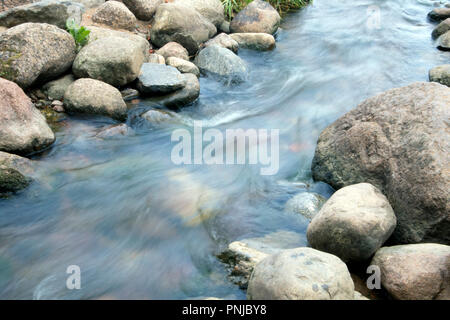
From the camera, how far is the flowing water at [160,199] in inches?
140

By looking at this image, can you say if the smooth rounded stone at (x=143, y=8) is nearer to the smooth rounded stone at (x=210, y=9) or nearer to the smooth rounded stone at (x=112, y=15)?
the smooth rounded stone at (x=112, y=15)

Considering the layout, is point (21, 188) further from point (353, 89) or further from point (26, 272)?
point (353, 89)

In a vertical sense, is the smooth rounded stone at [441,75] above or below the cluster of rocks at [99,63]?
below

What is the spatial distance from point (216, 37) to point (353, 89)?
2.96 meters

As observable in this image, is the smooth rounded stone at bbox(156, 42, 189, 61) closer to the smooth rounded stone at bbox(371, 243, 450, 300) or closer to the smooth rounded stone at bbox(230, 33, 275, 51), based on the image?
the smooth rounded stone at bbox(230, 33, 275, 51)

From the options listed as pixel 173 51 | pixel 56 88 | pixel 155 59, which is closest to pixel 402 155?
pixel 155 59

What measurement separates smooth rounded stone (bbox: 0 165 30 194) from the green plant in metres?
2.77

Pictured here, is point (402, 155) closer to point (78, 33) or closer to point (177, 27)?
point (78, 33)

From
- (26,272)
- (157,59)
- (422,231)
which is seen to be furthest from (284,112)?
(26,272)

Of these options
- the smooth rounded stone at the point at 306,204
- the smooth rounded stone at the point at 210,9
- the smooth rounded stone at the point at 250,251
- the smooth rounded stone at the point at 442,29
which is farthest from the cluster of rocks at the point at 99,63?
the smooth rounded stone at the point at 442,29

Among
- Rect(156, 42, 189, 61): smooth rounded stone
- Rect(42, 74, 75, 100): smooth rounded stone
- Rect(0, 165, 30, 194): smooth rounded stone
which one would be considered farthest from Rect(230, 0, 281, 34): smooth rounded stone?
Rect(0, 165, 30, 194): smooth rounded stone

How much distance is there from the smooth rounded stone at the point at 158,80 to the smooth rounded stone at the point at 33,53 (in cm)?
112

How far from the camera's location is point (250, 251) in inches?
144
